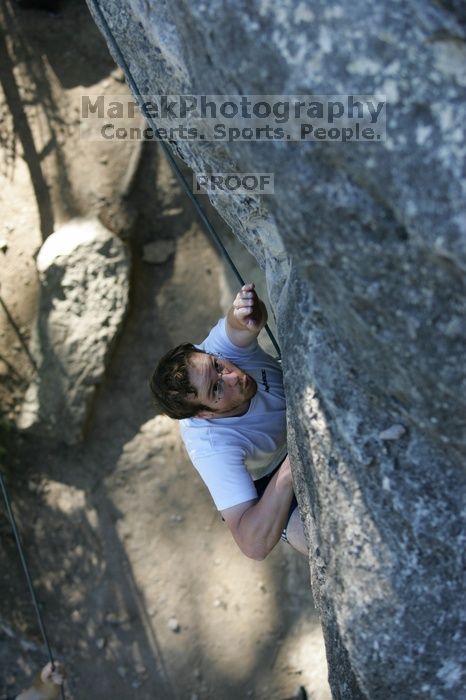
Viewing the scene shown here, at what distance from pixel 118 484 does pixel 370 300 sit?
9.35 feet

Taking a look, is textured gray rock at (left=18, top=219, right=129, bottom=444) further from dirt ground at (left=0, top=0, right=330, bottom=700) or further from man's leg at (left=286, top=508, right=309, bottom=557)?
man's leg at (left=286, top=508, right=309, bottom=557)

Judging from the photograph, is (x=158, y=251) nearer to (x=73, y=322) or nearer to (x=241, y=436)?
(x=73, y=322)

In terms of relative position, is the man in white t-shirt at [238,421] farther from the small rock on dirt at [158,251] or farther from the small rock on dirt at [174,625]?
the small rock on dirt at [158,251]

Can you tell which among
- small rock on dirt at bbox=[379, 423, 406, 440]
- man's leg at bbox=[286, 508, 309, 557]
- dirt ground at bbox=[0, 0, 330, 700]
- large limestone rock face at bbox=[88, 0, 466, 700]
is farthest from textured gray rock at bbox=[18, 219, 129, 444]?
small rock on dirt at bbox=[379, 423, 406, 440]

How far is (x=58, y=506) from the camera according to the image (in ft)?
13.1

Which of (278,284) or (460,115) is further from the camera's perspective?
(278,284)

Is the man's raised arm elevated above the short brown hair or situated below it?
above

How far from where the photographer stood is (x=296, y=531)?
2.23 metres

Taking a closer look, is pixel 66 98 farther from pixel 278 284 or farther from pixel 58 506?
pixel 278 284

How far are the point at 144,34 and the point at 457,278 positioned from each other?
1.12m

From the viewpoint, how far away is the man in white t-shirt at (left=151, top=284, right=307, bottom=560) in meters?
2.04

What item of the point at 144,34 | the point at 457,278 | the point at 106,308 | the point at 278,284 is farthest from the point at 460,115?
the point at 106,308

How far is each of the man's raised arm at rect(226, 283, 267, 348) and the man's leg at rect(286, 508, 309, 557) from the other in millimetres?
536

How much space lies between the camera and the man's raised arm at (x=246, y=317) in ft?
7.07
